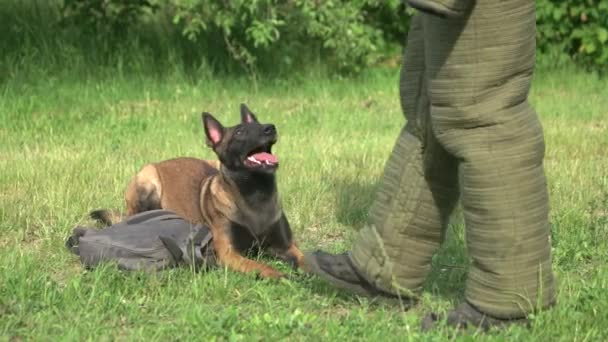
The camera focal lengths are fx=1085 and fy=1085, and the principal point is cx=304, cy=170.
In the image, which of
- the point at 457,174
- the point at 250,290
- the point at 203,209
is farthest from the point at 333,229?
the point at 457,174

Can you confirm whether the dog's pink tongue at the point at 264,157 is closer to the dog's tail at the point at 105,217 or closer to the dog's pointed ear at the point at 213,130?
the dog's pointed ear at the point at 213,130

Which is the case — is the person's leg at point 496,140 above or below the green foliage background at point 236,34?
above

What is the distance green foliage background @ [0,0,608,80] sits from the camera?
10.6 meters

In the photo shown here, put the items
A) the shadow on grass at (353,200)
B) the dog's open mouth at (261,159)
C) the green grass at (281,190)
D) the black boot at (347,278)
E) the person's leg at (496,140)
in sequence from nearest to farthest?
1. the person's leg at (496,140)
2. the green grass at (281,190)
3. the black boot at (347,278)
4. the dog's open mouth at (261,159)
5. the shadow on grass at (353,200)

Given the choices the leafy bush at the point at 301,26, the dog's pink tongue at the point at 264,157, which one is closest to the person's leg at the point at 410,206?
the dog's pink tongue at the point at 264,157

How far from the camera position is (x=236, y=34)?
1126cm

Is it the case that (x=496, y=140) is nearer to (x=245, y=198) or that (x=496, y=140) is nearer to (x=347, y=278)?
(x=347, y=278)

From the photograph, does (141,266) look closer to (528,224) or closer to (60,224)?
(60,224)

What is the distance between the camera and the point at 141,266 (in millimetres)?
5168

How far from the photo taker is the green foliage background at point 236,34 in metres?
10.6

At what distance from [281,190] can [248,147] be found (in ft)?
3.89

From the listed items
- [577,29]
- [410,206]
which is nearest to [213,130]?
[410,206]

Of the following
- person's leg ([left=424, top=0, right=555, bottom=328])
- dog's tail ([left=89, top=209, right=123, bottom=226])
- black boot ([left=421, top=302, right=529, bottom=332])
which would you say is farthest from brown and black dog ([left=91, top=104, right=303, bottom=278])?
person's leg ([left=424, top=0, right=555, bottom=328])

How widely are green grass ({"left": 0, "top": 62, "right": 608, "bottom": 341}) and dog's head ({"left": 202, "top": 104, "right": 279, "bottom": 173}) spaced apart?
1.92 feet
